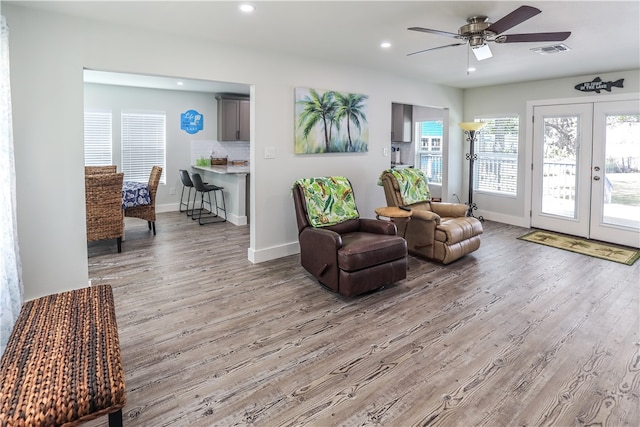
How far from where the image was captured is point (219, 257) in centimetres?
453

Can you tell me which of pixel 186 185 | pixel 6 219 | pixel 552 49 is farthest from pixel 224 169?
pixel 552 49

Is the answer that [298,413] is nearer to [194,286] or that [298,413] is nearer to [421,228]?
[194,286]

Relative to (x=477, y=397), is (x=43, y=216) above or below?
above

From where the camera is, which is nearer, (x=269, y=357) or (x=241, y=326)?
(x=269, y=357)

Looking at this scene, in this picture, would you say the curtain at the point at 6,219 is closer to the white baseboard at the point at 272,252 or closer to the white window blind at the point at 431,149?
the white baseboard at the point at 272,252

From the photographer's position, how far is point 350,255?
3170mm

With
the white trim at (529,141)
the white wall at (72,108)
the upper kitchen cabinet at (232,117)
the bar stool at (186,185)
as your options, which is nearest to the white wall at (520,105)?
the white trim at (529,141)

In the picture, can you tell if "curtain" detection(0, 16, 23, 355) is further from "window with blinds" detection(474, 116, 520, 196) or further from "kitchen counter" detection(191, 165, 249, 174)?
"window with blinds" detection(474, 116, 520, 196)

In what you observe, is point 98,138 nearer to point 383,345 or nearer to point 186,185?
point 186,185

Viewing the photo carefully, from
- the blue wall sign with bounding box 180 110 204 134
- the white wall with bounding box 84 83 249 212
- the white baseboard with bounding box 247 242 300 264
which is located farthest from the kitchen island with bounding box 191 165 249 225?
the white baseboard with bounding box 247 242 300 264

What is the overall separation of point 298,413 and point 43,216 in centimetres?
269

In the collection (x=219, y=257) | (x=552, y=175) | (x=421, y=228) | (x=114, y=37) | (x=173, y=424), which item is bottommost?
(x=173, y=424)

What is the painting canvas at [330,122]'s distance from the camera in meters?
4.46

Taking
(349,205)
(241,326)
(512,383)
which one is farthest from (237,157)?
(512,383)
